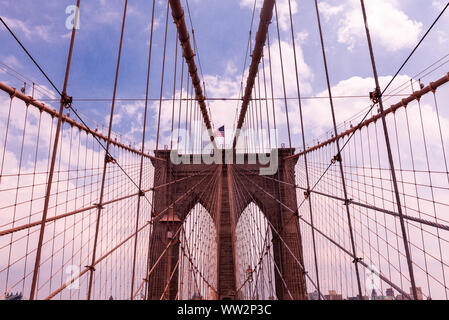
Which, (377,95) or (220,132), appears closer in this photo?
(377,95)

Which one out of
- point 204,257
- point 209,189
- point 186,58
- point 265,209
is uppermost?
point 186,58

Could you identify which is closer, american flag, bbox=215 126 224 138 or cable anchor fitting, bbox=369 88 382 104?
cable anchor fitting, bbox=369 88 382 104

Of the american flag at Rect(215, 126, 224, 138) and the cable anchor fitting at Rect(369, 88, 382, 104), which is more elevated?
the american flag at Rect(215, 126, 224, 138)

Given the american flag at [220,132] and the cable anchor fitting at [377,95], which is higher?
the american flag at [220,132]

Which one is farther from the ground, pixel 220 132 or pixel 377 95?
pixel 220 132

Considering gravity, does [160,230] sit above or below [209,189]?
below

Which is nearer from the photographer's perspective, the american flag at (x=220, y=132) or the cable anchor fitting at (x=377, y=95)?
the cable anchor fitting at (x=377, y=95)
